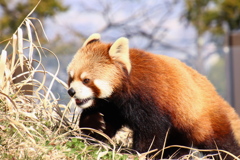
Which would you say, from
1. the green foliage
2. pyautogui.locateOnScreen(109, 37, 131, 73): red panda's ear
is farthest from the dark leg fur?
the green foliage

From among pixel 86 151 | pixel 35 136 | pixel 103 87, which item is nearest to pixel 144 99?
pixel 103 87

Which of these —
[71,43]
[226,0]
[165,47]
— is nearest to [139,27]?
[165,47]

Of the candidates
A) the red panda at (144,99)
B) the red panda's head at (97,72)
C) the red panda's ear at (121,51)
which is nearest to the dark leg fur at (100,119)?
the red panda at (144,99)

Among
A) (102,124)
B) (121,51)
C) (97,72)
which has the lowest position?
(102,124)

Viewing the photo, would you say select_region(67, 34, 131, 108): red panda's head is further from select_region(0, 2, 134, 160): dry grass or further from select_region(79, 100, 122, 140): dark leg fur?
select_region(0, 2, 134, 160): dry grass

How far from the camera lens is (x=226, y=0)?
21141 mm

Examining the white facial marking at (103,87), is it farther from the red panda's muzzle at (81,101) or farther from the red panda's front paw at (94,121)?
the red panda's front paw at (94,121)

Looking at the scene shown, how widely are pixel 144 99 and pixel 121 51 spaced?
41cm

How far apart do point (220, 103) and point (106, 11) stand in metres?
15.9

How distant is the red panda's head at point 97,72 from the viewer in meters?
3.01

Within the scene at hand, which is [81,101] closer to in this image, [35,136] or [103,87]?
[103,87]

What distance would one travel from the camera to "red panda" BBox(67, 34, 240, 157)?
119 inches

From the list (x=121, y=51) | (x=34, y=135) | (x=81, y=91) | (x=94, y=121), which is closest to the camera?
(x=34, y=135)

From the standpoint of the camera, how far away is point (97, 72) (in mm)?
3062
